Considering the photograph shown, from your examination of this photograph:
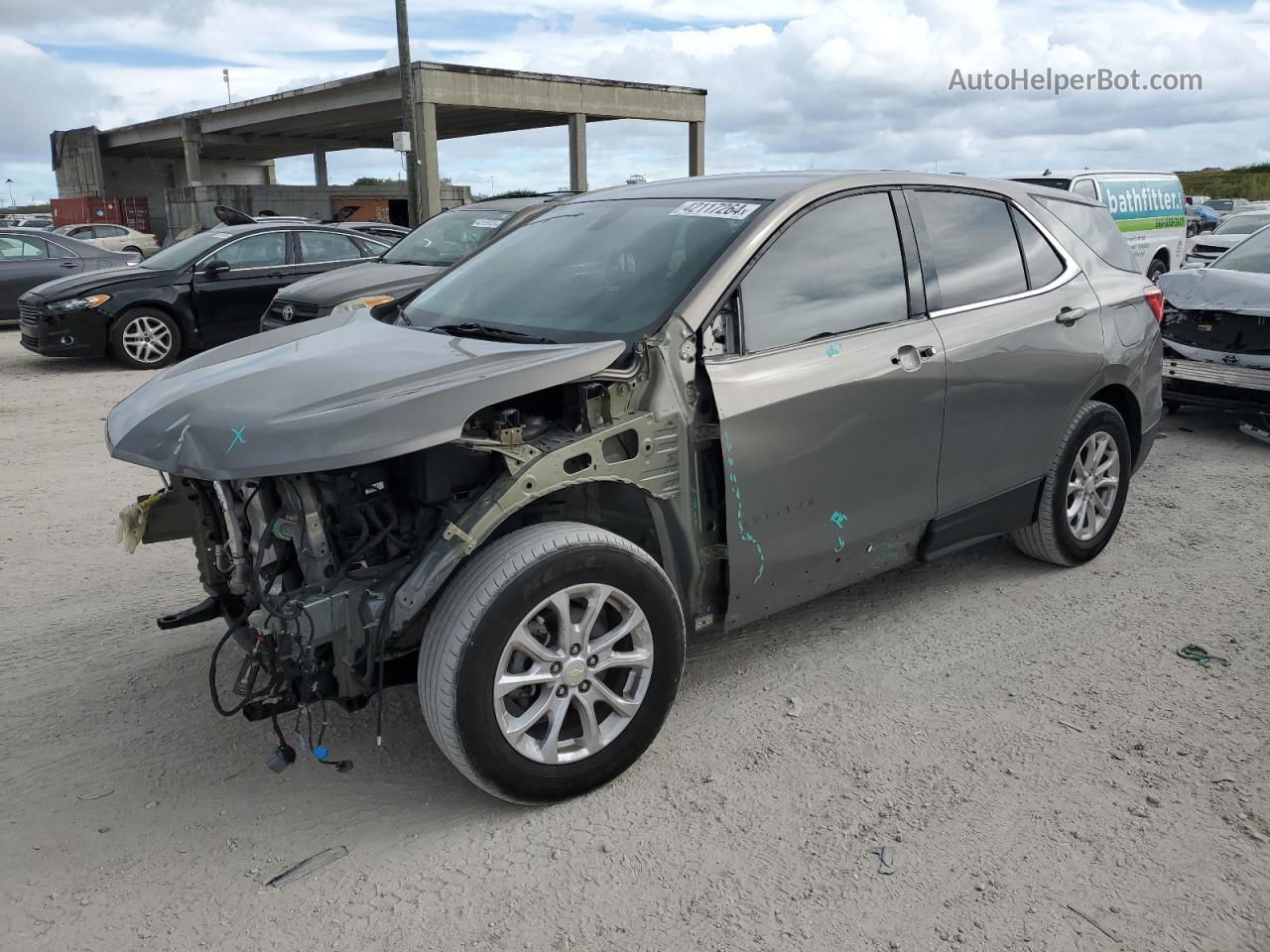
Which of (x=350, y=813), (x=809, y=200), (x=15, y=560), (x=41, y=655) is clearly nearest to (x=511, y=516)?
(x=350, y=813)

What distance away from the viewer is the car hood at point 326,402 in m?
2.68

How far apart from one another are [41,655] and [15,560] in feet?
4.27

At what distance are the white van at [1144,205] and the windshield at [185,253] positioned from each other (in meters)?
9.71

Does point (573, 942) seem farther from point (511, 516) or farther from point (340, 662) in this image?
point (511, 516)

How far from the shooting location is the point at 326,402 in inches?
112

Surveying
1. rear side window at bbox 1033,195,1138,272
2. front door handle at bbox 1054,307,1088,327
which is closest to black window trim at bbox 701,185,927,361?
front door handle at bbox 1054,307,1088,327

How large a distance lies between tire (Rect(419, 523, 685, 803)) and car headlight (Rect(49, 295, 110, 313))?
9.55 m

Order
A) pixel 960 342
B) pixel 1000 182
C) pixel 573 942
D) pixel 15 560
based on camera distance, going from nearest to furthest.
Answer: pixel 573 942 < pixel 960 342 < pixel 1000 182 < pixel 15 560

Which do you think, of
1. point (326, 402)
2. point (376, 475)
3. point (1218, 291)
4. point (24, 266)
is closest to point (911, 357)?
point (376, 475)

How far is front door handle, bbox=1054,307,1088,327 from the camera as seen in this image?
445cm

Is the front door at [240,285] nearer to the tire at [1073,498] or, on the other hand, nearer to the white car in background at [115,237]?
the tire at [1073,498]

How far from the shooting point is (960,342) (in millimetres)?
3977

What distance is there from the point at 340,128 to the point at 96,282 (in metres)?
28.5

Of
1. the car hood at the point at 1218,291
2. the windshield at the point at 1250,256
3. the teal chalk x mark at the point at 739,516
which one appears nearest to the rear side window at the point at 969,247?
the teal chalk x mark at the point at 739,516
